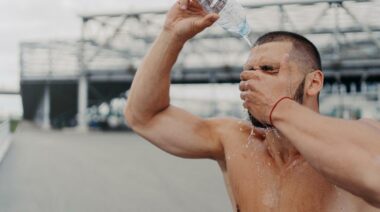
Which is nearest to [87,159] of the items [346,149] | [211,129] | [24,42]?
[211,129]

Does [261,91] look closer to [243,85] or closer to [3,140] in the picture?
[243,85]

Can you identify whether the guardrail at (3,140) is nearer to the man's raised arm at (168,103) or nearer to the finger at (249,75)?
the man's raised arm at (168,103)

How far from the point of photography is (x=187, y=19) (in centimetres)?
197

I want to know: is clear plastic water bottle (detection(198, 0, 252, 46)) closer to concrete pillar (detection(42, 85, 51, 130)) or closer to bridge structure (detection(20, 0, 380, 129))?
bridge structure (detection(20, 0, 380, 129))

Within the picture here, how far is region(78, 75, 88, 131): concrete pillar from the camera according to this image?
2947cm

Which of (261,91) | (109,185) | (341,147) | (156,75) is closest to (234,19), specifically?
(156,75)

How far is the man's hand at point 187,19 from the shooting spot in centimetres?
193

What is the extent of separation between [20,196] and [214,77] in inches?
900

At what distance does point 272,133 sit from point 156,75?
17.6 inches

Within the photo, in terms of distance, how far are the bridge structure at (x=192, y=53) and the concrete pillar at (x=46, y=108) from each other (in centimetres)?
5

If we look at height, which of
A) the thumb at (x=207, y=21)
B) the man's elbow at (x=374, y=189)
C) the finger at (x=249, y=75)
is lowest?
the man's elbow at (x=374, y=189)

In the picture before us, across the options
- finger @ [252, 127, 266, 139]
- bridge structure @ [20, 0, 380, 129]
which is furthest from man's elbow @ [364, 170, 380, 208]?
bridge structure @ [20, 0, 380, 129]

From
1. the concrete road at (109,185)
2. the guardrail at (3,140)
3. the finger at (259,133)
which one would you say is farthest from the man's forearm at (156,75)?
the guardrail at (3,140)

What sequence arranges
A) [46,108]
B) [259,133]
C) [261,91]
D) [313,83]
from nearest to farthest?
[261,91], [313,83], [259,133], [46,108]
